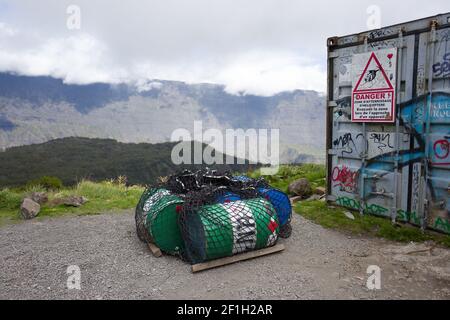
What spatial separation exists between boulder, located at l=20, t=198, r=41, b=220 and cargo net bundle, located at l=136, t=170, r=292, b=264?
317 centimetres

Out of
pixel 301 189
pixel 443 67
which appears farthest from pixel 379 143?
pixel 301 189

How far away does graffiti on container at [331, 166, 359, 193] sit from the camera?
7340 mm

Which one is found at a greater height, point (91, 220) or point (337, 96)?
point (337, 96)

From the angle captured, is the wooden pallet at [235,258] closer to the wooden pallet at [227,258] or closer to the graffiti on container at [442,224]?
the wooden pallet at [227,258]

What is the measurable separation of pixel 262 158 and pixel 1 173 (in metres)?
52.2

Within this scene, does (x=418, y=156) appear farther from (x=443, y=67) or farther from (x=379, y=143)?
(x=443, y=67)

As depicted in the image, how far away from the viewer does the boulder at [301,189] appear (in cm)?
929

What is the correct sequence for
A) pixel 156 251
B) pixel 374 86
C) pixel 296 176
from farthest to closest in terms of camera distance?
pixel 296 176
pixel 374 86
pixel 156 251

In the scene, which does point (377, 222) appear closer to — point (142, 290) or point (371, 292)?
point (371, 292)

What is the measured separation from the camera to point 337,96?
7547mm

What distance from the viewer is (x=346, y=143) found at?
7.43 metres

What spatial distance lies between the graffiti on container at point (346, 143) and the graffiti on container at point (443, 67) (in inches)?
69.7

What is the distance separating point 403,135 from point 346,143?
1.26 meters
